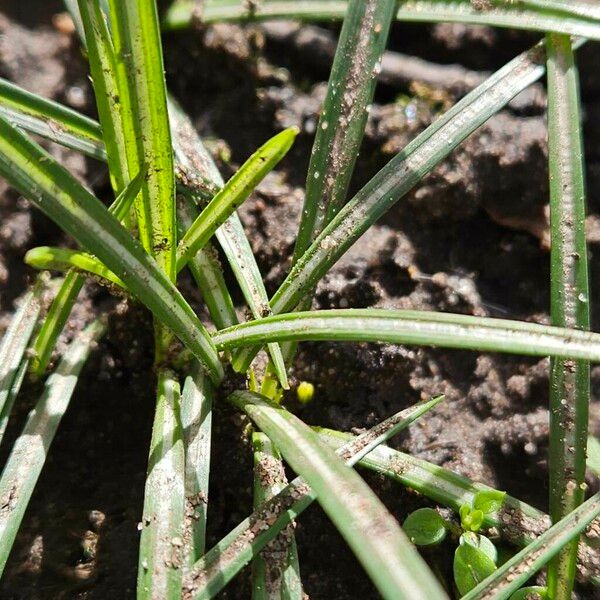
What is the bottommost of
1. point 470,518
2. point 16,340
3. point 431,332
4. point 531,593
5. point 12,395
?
point 531,593

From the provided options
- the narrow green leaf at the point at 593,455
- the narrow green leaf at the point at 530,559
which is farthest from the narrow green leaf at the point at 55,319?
the narrow green leaf at the point at 593,455

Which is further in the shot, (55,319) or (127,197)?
(55,319)

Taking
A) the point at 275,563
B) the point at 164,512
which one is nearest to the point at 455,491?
the point at 275,563

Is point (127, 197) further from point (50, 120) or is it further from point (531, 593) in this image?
point (531, 593)

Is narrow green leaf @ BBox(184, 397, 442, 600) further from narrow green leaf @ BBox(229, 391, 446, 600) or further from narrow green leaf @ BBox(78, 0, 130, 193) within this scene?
narrow green leaf @ BBox(78, 0, 130, 193)

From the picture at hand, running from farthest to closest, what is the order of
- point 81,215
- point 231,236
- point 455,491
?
point 231,236, point 455,491, point 81,215

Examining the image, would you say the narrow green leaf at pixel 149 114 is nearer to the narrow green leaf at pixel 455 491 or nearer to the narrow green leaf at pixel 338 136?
the narrow green leaf at pixel 338 136
